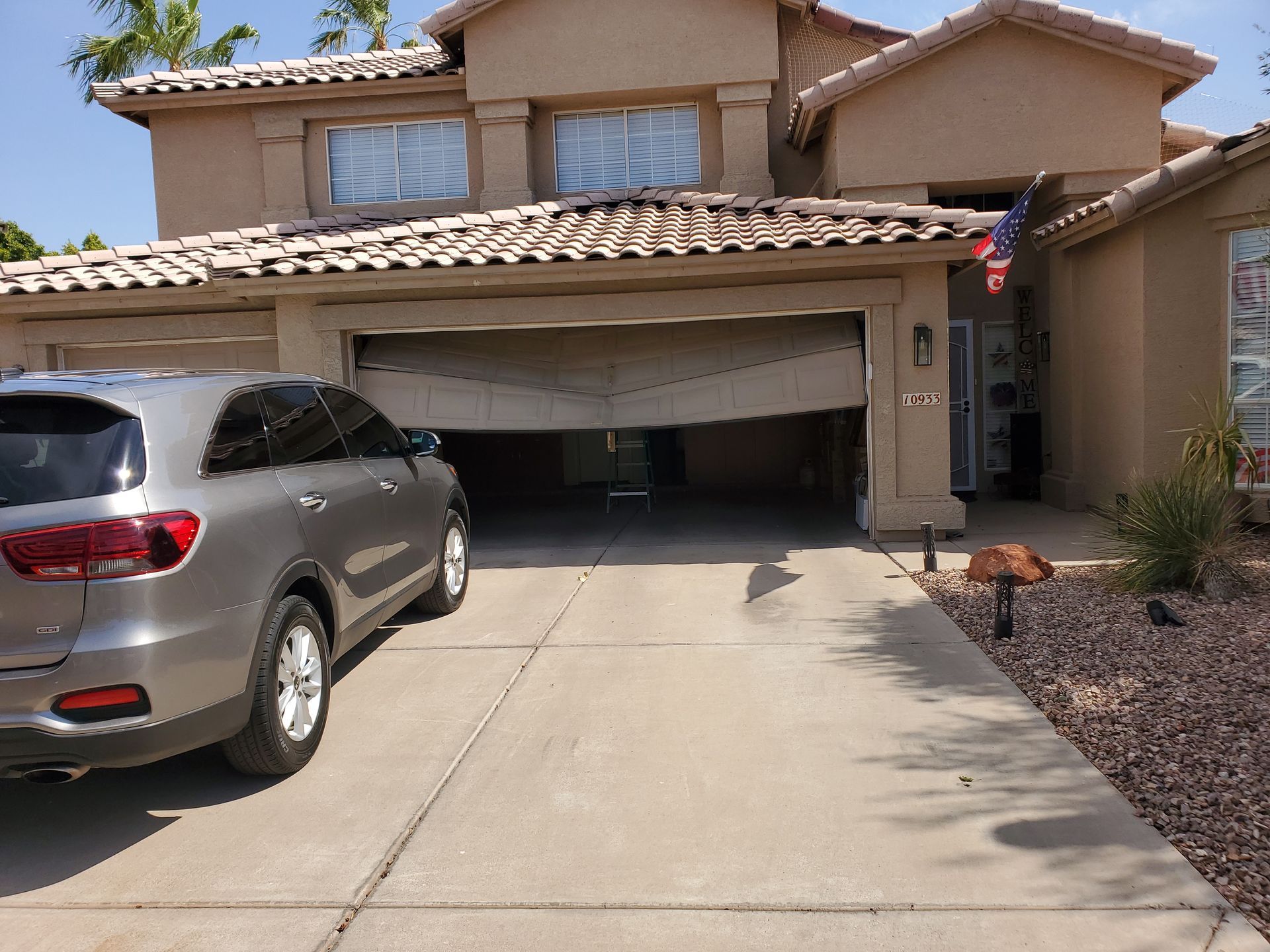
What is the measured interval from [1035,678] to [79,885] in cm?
483

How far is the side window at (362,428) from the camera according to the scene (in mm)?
5746

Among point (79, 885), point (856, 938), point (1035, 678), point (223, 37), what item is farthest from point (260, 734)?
point (223, 37)

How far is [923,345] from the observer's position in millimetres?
9812

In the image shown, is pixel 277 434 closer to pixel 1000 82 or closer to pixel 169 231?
pixel 1000 82

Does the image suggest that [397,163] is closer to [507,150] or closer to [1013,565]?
[507,150]

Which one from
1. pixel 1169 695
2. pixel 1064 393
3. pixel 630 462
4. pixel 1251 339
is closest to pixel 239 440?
pixel 1169 695

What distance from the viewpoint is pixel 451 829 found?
394 cm

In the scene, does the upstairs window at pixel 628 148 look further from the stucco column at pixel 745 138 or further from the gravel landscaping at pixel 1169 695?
the gravel landscaping at pixel 1169 695

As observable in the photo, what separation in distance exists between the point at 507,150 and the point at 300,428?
31.0 ft

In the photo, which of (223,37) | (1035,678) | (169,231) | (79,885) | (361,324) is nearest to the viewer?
(79,885)

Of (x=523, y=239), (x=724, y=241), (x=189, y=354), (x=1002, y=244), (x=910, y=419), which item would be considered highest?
(x=523, y=239)

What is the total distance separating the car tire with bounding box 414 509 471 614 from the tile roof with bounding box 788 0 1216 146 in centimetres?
747

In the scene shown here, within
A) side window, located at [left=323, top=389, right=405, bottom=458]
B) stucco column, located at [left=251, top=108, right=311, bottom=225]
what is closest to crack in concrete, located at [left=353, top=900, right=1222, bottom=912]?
side window, located at [left=323, top=389, right=405, bottom=458]

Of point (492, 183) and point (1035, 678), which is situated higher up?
point (492, 183)
